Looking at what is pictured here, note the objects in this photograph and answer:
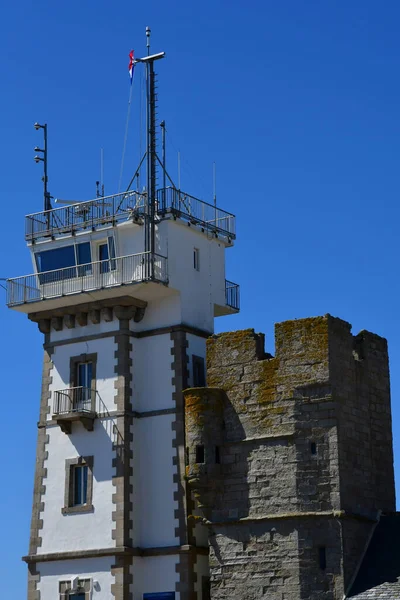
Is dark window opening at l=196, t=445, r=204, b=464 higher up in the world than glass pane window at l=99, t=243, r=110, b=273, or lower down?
lower down

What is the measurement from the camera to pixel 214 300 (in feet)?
185

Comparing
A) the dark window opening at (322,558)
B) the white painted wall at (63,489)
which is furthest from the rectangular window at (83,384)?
the dark window opening at (322,558)

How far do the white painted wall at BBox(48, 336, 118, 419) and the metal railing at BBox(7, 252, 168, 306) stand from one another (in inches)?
86.7

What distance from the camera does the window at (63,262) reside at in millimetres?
54906

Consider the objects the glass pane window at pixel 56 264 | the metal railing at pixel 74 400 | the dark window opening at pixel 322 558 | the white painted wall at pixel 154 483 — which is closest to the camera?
the dark window opening at pixel 322 558

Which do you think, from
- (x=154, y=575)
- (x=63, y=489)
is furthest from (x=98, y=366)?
(x=154, y=575)

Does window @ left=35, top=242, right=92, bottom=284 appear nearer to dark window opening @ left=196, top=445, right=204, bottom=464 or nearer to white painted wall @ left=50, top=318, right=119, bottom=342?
white painted wall @ left=50, top=318, right=119, bottom=342

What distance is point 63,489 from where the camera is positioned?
176 feet

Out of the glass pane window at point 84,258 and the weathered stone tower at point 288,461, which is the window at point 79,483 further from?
the glass pane window at point 84,258

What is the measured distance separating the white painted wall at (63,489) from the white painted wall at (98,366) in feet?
3.21

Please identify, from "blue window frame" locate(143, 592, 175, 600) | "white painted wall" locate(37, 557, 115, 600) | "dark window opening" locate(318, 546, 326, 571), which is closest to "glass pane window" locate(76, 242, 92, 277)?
"white painted wall" locate(37, 557, 115, 600)

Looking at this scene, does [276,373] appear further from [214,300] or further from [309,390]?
[214,300]

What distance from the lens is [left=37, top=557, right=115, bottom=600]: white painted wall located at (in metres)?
51.2

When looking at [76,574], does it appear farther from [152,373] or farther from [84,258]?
[84,258]
